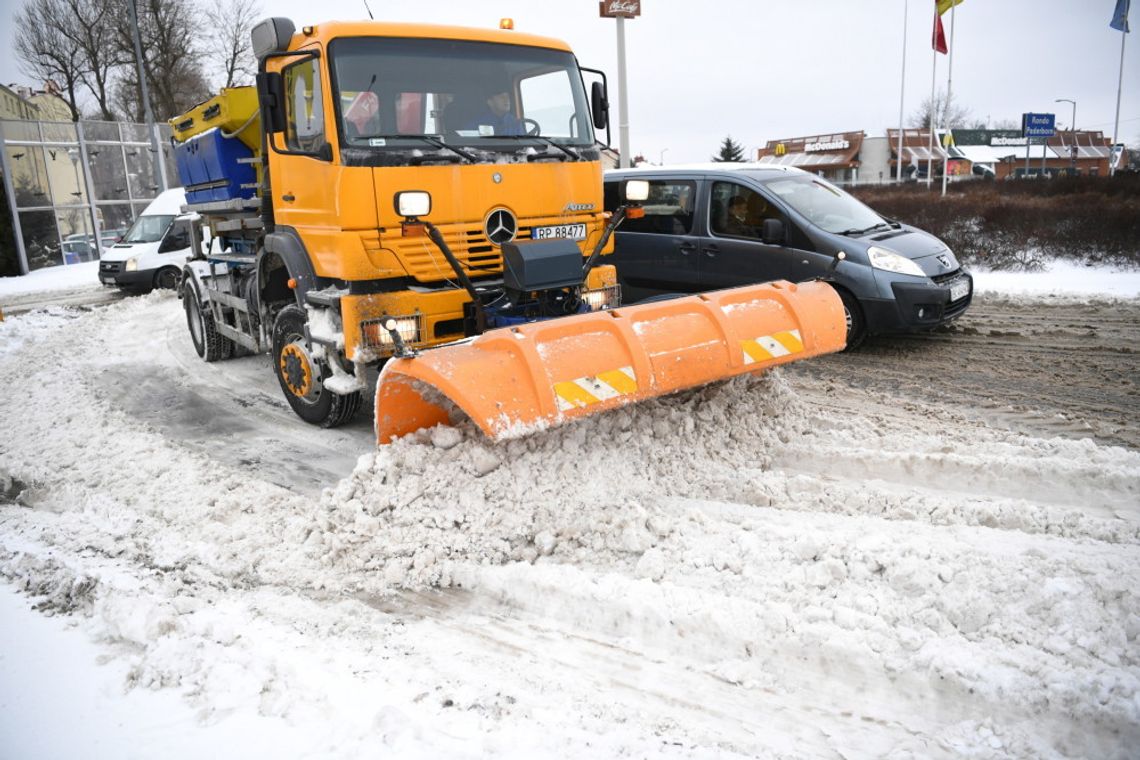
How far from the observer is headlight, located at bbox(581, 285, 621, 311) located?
586cm

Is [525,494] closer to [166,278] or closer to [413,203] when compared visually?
[413,203]

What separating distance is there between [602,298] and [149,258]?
13632 mm

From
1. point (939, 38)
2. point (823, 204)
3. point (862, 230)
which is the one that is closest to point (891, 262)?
point (862, 230)

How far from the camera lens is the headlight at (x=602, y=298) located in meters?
5.86

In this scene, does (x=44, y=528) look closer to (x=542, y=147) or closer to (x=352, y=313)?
(x=352, y=313)

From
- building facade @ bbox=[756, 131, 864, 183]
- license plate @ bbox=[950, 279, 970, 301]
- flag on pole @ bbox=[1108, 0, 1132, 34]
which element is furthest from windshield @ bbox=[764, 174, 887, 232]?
building facade @ bbox=[756, 131, 864, 183]

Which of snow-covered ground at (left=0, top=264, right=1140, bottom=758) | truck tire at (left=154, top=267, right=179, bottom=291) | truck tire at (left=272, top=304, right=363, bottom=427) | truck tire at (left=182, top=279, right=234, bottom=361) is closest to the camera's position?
snow-covered ground at (left=0, top=264, right=1140, bottom=758)

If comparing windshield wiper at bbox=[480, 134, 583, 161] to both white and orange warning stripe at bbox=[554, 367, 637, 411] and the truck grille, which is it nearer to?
the truck grille

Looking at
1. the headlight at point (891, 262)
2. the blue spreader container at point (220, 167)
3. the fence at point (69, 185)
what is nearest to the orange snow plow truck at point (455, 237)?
the blue spreader container at point (220, 167)

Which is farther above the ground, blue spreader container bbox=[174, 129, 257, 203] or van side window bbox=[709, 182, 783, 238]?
blue spreader container bbox=[174, 129, 257, 203]

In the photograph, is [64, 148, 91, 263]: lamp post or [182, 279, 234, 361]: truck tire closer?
[182, 279, 234, 361]: truck tire

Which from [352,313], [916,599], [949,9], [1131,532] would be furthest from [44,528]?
[949,9]

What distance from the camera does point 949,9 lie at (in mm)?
24422

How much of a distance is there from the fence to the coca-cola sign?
1337 cm
